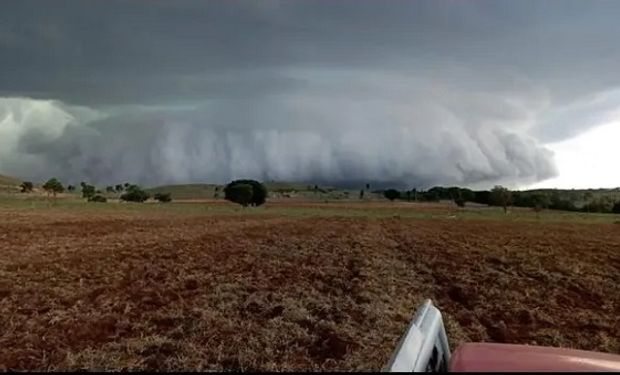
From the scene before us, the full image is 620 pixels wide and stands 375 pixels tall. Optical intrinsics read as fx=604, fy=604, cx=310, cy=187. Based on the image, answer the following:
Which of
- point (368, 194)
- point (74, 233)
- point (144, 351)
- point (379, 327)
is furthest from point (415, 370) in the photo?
point (368, 194)

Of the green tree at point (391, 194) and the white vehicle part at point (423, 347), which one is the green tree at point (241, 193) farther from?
the white vehicle part at point (423, 347)

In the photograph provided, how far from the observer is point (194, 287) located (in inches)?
443

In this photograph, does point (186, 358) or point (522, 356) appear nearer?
point (522, 356)

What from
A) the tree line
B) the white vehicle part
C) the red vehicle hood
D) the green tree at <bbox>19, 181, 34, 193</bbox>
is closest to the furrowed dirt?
the white vehicle part

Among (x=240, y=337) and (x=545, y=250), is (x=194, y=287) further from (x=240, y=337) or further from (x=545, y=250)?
(x=545, y=250)

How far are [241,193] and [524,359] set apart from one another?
330 ft

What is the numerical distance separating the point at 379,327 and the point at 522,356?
6.98m

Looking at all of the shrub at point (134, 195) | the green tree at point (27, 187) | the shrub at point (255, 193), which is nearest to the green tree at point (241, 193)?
the shrub at point (255, 193)

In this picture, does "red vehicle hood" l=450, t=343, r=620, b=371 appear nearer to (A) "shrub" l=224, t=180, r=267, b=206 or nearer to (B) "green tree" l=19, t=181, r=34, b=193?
(A) "shrub" l=224, t=180, r=267, b=206

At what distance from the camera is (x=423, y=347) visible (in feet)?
7.00

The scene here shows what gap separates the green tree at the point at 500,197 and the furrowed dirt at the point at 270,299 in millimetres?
72211

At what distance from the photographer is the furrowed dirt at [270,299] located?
24.2ft

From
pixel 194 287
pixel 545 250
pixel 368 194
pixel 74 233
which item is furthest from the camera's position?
pixel 368 194

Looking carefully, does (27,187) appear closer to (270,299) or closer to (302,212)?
(302,212)
